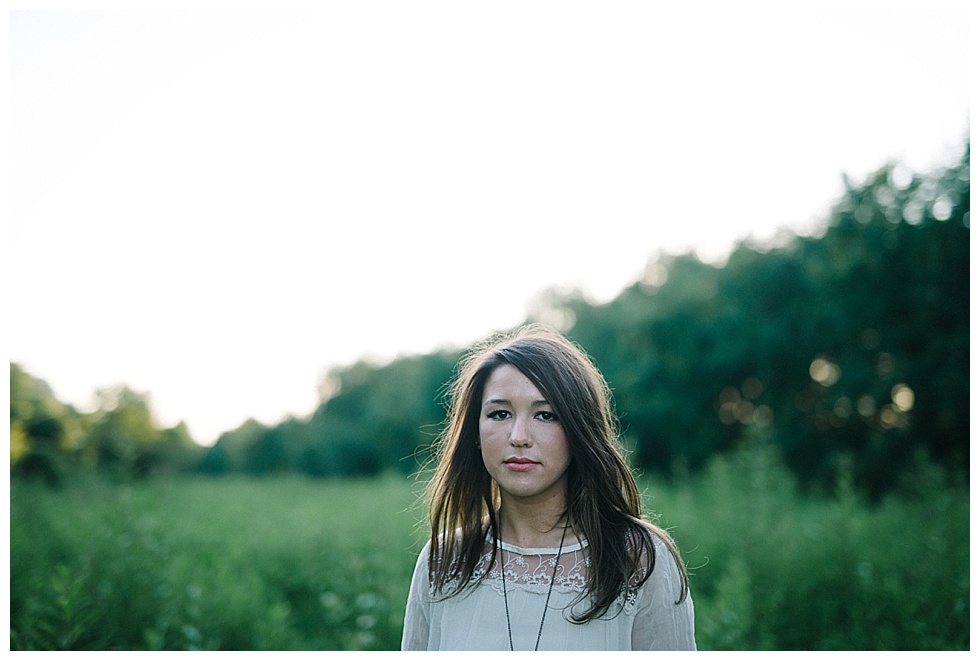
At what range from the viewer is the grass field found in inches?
181

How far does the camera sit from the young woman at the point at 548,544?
76.5 inches

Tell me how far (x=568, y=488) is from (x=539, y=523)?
5.5 inches

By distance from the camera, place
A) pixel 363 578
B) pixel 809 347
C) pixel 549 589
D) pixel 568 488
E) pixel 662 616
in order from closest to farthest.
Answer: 1. pixel 662 616
2. pixel 549 589
3. pixel 568 488
4. pixel 363 578
5. pixel 809 347

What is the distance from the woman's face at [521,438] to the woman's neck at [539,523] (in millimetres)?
41

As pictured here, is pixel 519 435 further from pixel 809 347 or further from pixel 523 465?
pixel 809 347

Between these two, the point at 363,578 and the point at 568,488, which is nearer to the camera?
the point at 568,488

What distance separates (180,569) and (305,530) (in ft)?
11.9

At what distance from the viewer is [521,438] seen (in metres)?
1.99

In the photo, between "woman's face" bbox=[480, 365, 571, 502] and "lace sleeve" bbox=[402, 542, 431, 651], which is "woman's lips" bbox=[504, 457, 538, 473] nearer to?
"woman's face" bbox=[480, 365, 571, 502]

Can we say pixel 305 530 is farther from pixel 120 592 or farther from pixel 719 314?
pixel 719 314

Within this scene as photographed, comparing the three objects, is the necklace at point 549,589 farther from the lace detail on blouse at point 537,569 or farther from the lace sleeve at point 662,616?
the lace sleeve at point 662,616

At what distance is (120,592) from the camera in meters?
4.80

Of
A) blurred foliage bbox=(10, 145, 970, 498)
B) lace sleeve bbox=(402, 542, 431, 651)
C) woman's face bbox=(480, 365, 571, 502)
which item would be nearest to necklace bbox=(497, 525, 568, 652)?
woman's face bbox=(480, 365, 571, 502)

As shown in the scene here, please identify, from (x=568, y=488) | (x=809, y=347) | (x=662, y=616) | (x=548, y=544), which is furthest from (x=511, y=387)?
(x=809, y=347)
